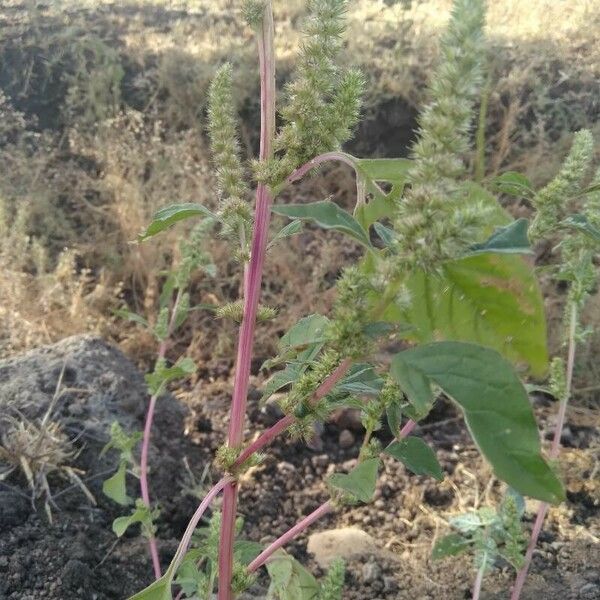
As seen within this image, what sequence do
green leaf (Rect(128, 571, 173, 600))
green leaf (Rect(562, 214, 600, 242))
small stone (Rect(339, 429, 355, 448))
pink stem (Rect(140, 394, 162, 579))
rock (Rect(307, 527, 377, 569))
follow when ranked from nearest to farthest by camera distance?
1. green leaf (Rect(562, 214, 600, 242))
2. green leaf (Rect(128, 571, 173, 600))
3. pink stem (Rect(140, 394, 162, 579))
4. rock (Rect(307, 527, 377, 569))
5. small stone (Rect(339, 429, 355, 448))

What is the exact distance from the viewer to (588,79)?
4.57 m

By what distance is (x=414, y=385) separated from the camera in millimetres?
763

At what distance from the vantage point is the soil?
1905 millimetres

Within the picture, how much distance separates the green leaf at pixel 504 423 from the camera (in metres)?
0.70

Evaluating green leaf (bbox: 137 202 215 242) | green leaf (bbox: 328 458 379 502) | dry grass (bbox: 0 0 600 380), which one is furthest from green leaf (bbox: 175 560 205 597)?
dry grass (bbox: 0 0 600 380)

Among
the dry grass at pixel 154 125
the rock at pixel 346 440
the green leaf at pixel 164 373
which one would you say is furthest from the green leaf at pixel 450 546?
the dry grass at pixel 154 125

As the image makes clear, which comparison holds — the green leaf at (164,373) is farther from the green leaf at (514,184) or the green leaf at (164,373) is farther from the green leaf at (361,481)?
the green leaf at (514,184)

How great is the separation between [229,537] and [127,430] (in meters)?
1.33

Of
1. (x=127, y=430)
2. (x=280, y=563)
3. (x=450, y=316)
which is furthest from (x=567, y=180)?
(x=127, y=430)

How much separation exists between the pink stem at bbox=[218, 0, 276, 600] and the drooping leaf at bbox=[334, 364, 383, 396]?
0.14m

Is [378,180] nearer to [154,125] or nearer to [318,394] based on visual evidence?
[318,394]

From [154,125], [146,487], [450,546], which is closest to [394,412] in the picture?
[450,546]

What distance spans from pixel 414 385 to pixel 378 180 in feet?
0.96

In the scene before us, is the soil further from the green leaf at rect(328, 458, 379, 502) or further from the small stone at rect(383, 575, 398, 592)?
the green leaf at rect(328, 458, 379, 502)
